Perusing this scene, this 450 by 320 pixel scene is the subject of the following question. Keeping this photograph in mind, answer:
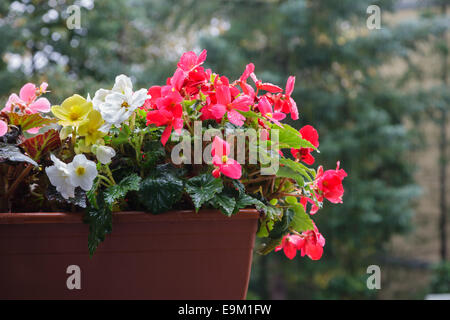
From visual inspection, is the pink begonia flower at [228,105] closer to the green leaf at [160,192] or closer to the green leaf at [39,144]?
the green leaf at [160,192]

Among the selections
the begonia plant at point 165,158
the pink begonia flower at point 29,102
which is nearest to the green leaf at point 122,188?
the begonia plant at point 165,158

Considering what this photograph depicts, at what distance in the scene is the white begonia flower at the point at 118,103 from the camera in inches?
19.6

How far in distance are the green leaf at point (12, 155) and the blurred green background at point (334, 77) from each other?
287cm

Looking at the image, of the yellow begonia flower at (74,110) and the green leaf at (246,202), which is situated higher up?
the yellow begonia flower at (74,110)

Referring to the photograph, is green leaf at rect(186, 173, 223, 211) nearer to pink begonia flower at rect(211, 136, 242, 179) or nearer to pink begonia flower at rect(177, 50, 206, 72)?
pink begonia flower at rect(211, 136, 242, 179)

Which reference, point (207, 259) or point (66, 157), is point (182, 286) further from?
point (66, 157)

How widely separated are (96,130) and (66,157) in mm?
57

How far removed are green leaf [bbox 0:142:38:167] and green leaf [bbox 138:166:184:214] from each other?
0.42 feet

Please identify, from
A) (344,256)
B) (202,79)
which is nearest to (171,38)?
(344,256)

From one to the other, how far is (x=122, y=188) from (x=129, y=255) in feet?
0.27

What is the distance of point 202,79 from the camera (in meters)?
0.55

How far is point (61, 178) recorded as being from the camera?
472 mm

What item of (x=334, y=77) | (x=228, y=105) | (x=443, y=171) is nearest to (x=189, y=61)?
(x=228, y=105)

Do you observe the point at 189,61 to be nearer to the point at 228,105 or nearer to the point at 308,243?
the point at 228,105
